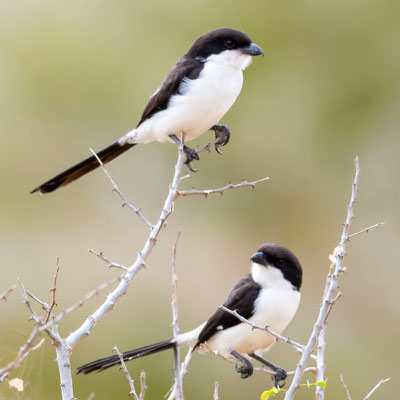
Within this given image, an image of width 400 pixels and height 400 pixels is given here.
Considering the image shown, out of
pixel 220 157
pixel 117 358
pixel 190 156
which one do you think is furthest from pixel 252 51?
pixel 220 157

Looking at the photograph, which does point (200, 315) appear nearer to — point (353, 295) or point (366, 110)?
point (353, 295)

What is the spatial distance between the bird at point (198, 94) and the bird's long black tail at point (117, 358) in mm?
1088

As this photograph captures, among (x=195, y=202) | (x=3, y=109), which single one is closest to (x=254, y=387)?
(x=195, y=202)

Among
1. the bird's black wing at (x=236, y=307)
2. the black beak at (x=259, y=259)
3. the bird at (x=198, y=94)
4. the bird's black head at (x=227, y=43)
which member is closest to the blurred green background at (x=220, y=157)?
the bird's black wing at (x=236, y=307)

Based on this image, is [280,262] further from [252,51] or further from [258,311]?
[252,51]

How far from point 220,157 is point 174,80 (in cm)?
880

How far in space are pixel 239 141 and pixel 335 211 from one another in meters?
2.02

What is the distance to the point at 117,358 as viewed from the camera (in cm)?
473

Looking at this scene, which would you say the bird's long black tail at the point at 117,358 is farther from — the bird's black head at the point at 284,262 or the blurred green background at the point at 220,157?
the blurred green background at the point at 220,157

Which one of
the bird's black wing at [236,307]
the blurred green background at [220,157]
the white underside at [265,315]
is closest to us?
the white underside at [265,315]

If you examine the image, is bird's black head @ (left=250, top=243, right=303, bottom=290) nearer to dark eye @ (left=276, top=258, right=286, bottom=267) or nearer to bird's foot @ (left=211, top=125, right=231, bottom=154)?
dark eye @ (left=276, top=258, right=286, bottom=267)

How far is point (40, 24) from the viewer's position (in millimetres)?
15023

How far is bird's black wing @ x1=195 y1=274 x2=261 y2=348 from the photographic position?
5.05 metres

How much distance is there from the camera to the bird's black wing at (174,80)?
520 centimetres
